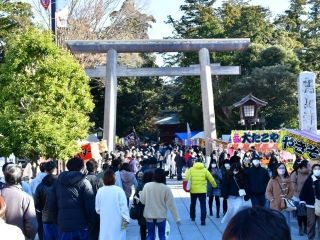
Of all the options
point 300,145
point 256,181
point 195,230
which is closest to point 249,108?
point 300,145

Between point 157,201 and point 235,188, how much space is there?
3.36 m

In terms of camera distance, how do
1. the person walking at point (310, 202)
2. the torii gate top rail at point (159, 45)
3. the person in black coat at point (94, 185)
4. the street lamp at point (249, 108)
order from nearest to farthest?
the person in black coat at point (94, 185) → the person walking at point (310, 202) → the street lamp at point (249, 108) → the torii gate top rail at point (159, 45)

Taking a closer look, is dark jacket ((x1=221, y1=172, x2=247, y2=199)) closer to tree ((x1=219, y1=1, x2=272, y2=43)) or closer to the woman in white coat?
the woman in white coat

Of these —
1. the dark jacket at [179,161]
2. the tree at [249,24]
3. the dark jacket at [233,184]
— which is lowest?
the dark jacket at [179,161]

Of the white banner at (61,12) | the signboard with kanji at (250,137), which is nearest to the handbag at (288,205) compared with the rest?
the white banner at (61,12)

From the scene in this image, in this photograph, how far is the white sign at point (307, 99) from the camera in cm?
1884

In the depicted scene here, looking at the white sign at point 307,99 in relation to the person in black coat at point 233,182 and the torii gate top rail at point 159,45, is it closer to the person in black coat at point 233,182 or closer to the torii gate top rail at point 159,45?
the person in black coat at point 233,182

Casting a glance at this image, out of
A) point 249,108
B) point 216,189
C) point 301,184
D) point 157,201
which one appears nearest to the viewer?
point 157,201

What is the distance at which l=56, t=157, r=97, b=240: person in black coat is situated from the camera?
7363 mm

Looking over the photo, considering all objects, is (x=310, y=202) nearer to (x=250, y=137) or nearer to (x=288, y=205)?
(x=288, y=205)

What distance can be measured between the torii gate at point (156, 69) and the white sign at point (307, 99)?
9.39 metres

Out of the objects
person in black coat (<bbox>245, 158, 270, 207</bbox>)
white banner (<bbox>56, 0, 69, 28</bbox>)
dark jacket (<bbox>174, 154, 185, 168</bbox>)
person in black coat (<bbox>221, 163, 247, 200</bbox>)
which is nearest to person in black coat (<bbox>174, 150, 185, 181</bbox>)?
dark jacket (<bbox>174, 154, 185, 168</bbox>)

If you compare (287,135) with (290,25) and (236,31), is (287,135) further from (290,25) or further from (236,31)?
(290,25)

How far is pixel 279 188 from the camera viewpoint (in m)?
11.5
